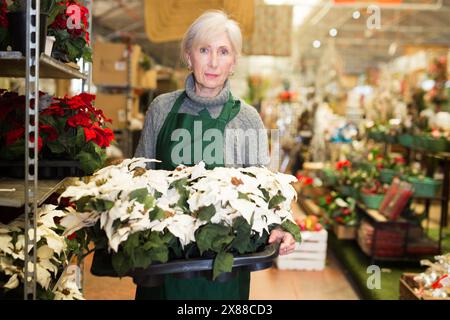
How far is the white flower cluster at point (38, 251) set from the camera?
1903 mm

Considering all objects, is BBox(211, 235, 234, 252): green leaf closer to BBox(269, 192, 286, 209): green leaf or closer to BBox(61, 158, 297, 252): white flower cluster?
→ BBox(61, 158, 297, 252): white flower cluster

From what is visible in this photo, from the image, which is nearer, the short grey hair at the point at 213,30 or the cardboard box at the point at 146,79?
the short grey hair at the point at 213,30

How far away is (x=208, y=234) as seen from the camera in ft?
5.26

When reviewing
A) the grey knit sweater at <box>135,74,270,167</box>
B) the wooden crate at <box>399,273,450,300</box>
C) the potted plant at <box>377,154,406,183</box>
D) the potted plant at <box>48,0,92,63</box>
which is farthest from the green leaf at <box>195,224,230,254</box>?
the potted plant at <box>377,154,406,183</box>

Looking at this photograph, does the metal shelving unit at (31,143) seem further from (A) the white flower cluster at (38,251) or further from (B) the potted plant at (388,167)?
(B) the potted plant at (388,167)

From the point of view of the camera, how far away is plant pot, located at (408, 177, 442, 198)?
16.8 ft

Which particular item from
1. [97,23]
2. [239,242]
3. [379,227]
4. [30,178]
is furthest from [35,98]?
[97,23]

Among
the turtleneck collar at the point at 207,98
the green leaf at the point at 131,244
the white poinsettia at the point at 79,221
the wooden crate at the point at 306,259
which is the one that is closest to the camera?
the green leaf at the point at 131,244

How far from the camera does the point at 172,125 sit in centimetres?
225

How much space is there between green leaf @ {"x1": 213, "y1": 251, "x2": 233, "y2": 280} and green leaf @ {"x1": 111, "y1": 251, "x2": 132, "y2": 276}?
232mm

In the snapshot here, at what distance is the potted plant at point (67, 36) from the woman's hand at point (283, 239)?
3.65 feet

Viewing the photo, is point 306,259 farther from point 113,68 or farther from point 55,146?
point 55,146

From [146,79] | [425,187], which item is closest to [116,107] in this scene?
[146,79]

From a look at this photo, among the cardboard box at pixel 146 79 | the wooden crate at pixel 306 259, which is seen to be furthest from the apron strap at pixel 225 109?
the cardboard box at pixel 146 79
